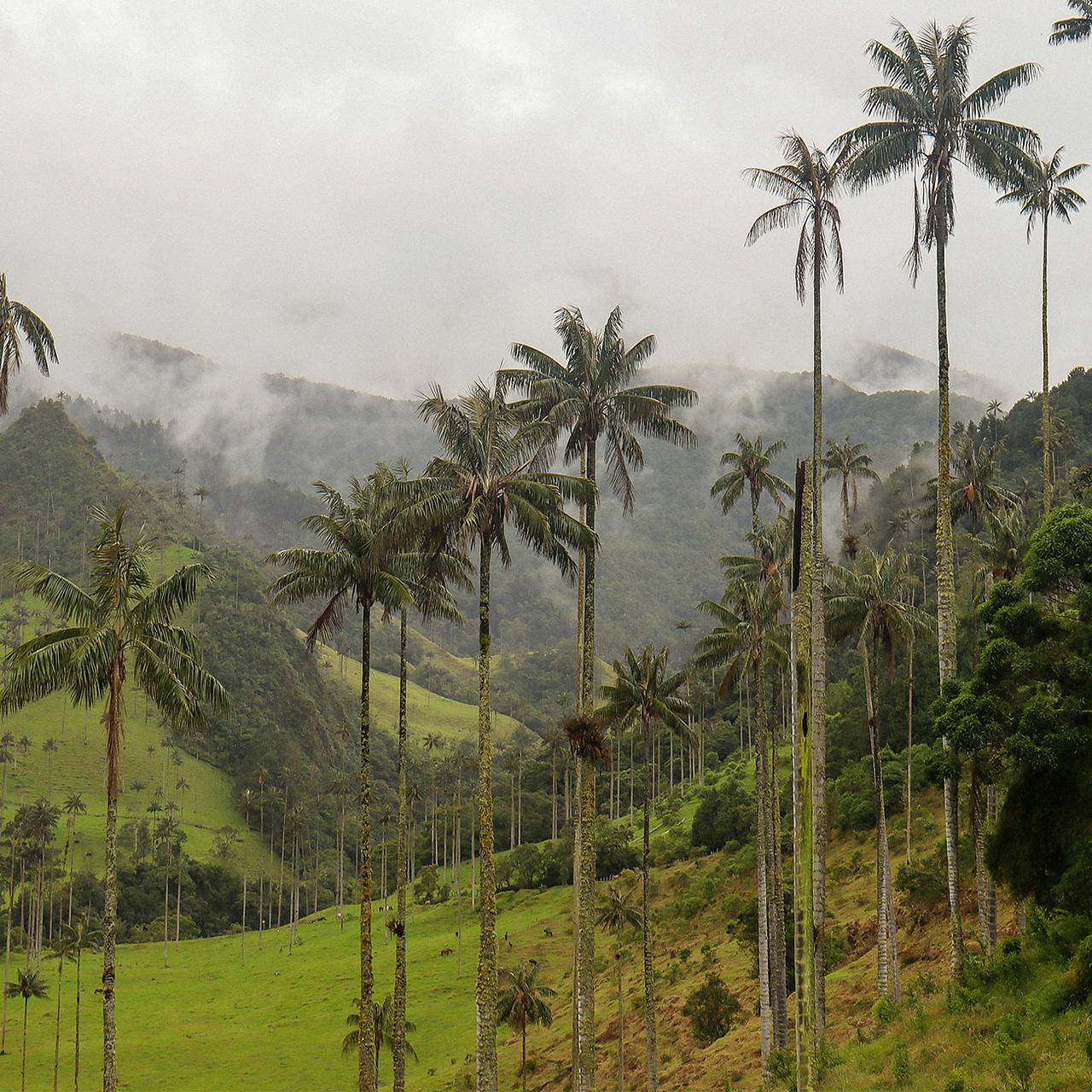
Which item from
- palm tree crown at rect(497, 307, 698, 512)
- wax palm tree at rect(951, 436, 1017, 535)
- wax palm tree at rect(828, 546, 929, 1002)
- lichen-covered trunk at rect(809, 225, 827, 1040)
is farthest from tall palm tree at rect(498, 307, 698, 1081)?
wax palm tree at rect(951, 436, 1017, 535)

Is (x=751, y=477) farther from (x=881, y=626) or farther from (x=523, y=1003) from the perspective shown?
(x=523, y=1003)

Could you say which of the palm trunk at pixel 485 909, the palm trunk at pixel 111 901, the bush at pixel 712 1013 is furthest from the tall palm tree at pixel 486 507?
the bush at pixel 712 1013

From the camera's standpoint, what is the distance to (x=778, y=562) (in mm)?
50062

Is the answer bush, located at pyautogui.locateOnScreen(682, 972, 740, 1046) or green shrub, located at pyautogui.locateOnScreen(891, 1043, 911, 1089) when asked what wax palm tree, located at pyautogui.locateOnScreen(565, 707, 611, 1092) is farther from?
bush, located at pyautogui.locateOnScreen(682, 972, 740, 1046)

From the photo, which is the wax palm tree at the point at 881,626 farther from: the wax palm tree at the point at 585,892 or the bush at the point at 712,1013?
the wax palm tree at the point at 585,892

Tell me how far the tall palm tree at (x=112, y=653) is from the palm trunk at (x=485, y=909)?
825 centimetres

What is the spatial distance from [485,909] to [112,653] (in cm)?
1305

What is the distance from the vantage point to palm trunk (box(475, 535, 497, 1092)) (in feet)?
102

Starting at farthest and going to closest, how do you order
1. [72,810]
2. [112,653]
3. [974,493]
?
1. [72,810]
2. [974,493]
3. [112,653]

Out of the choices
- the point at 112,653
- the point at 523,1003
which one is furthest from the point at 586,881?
the point at 523,1003

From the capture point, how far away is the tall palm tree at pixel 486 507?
31984 millimetres

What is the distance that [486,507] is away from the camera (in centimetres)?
3269

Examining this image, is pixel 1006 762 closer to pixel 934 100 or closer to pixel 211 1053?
pixel 934 100

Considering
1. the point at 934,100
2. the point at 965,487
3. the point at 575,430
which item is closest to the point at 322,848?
the point at 965,487
